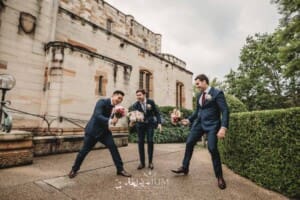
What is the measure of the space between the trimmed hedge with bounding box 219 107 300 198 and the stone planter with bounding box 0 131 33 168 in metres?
4.52

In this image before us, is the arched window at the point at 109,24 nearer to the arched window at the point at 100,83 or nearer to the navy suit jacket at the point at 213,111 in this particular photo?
the arched window at the point at 100,83

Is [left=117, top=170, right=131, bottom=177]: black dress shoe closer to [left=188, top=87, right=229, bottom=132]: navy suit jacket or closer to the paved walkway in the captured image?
the paved walkway

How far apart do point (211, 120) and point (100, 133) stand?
6.50 feet

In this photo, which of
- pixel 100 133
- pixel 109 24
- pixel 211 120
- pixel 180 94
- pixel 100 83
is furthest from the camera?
pixel 180 94

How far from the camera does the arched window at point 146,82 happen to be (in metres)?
13.3

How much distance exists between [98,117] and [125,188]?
4.10 feet

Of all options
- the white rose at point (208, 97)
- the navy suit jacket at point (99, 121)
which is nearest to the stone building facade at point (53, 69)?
the navy suit jacket at point (99, 121)

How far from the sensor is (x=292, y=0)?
11.9 metres

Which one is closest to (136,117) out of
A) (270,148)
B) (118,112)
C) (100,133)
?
(118,112)

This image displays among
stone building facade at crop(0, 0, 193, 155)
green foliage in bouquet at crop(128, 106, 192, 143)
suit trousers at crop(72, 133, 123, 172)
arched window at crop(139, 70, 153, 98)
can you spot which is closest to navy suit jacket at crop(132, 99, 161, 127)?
suit trousers at crop(72, 133, 123, 172)

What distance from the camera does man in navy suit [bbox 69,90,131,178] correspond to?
333 cm

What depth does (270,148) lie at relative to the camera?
2936 mm

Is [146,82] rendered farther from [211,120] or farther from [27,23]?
[211,120]

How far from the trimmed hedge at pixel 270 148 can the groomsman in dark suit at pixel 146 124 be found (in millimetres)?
1695
